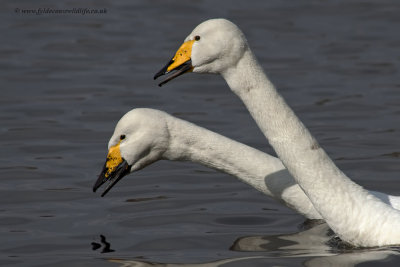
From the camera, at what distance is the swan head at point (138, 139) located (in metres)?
8.79

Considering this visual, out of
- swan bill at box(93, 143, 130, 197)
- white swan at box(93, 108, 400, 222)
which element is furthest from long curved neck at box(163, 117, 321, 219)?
swan bill at box(93, 143, 130, 197)

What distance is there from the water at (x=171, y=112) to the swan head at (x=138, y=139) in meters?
0.67

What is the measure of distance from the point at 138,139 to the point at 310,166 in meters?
1.49

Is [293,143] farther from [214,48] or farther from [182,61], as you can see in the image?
[182,61]

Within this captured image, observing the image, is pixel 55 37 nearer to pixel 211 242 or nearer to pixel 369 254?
pixel 211 242

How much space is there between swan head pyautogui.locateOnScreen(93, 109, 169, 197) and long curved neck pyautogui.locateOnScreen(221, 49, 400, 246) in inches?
34.2

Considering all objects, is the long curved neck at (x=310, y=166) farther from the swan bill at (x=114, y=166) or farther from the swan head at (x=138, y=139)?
the swan bill at (x=114, y=166)

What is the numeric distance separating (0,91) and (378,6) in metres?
7.33

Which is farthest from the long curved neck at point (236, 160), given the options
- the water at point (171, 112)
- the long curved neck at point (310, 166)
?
the long curved neck at point (310, 166)

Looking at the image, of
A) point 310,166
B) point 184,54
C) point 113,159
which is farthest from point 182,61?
point 310,166

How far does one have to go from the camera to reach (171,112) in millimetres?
13422

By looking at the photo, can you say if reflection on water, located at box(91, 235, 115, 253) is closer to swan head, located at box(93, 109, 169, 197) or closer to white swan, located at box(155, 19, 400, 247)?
swan head, located at box(93, 109, 169, 197)

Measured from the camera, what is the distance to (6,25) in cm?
1764

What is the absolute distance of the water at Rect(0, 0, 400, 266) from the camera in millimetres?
8727
